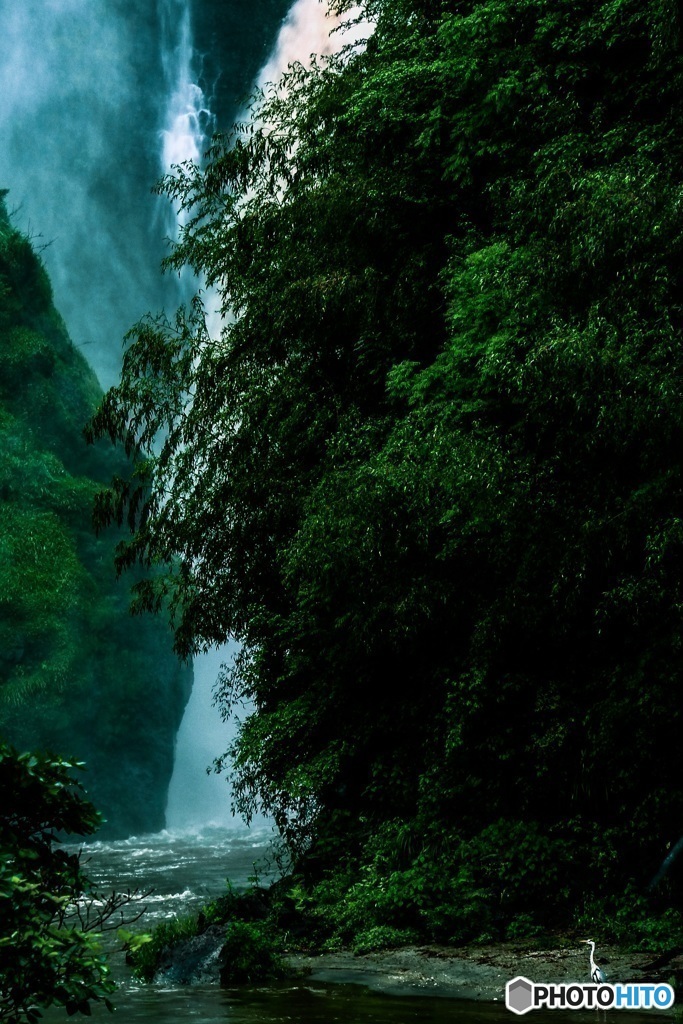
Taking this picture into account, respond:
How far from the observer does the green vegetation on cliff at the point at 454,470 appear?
10.6 m

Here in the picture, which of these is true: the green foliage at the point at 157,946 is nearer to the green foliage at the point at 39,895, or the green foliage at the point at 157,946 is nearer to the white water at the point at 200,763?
the green foliage at the point at 39,895

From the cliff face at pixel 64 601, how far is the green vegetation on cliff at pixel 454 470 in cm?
2562

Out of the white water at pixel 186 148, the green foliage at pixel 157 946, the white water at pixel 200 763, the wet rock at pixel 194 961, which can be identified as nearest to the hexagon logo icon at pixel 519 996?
the wet rock at pixel 194 961

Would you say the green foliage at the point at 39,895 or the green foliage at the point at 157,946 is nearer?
the green foliage at the point at 39,895

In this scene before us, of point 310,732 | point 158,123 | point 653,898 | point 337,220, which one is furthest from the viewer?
point 158,123

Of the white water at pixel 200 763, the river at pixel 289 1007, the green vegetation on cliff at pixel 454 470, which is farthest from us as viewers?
the white water at pixel 200 763

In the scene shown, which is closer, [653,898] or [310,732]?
[653,898]

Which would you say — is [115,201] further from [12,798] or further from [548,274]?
[12,798]

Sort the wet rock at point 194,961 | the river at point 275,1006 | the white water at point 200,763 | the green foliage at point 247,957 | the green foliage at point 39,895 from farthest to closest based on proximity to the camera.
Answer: the white water at point 200,763, the wet rock at point 194,961, the green foliage at point 247,957, the river at point 275,1006, the green foliage at point 39,895

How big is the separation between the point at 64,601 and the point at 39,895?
38.9 meters

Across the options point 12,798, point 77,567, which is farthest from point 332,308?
point 77,567

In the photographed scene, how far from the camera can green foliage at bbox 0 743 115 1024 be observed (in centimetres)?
448

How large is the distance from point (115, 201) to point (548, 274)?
177ft

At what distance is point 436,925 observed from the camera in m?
10.6
